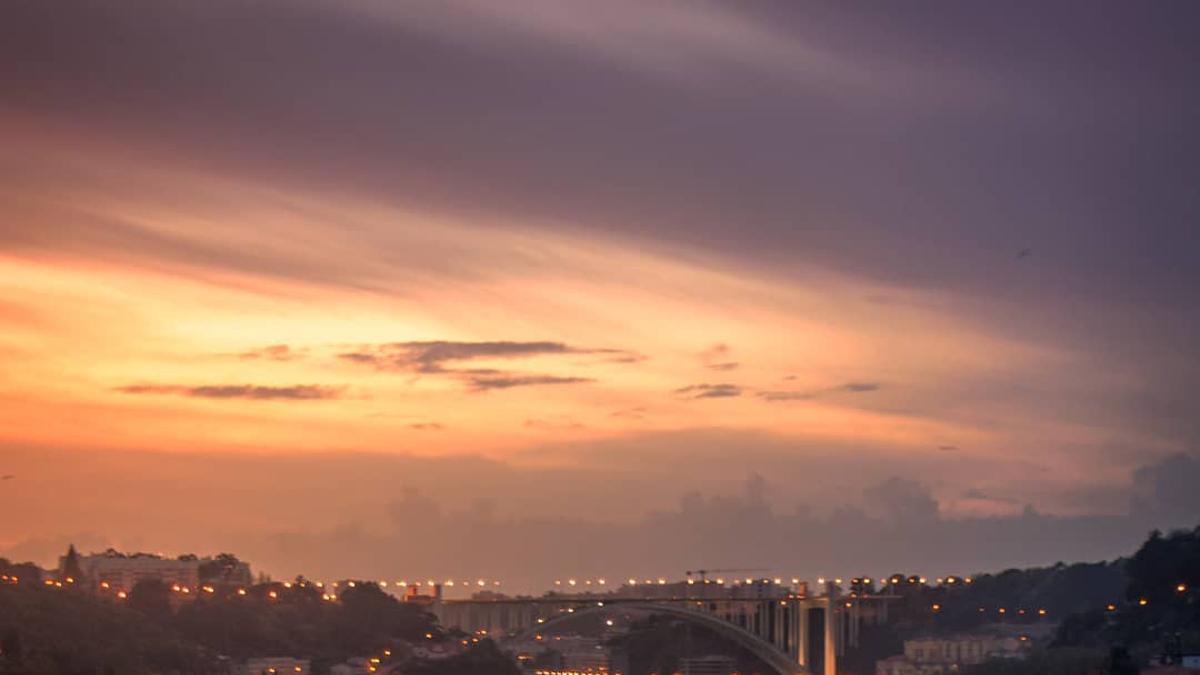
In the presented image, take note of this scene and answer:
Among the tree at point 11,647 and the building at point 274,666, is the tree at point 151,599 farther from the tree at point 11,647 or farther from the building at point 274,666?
the tree at point 11,647

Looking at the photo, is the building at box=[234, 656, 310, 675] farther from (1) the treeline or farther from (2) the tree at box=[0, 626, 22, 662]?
(2) the tree at box=[0, 626, 22, 662]

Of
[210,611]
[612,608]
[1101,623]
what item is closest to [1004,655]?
[1101,623]

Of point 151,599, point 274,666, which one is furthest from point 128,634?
point 151,599

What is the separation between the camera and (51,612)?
524ft

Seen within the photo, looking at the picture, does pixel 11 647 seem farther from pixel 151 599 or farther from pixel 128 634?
pixel 151 599

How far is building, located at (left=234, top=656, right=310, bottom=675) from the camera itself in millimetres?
178625

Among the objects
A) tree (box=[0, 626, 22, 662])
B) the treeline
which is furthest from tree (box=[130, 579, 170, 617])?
tree (box=[0, 626, 22, 662])

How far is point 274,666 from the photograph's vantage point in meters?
186

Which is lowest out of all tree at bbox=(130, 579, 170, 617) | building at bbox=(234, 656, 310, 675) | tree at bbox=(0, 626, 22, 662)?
tree at bbox=(0, 626, 22, 662)

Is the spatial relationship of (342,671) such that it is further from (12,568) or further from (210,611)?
(12,568)

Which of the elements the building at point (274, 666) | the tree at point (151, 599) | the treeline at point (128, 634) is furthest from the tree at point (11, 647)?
the tree at point (151, 599)

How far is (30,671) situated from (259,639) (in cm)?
6376

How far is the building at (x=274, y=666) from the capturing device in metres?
179

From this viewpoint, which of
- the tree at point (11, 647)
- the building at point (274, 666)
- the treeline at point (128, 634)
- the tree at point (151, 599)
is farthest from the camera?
the tree at point (151, 599)
